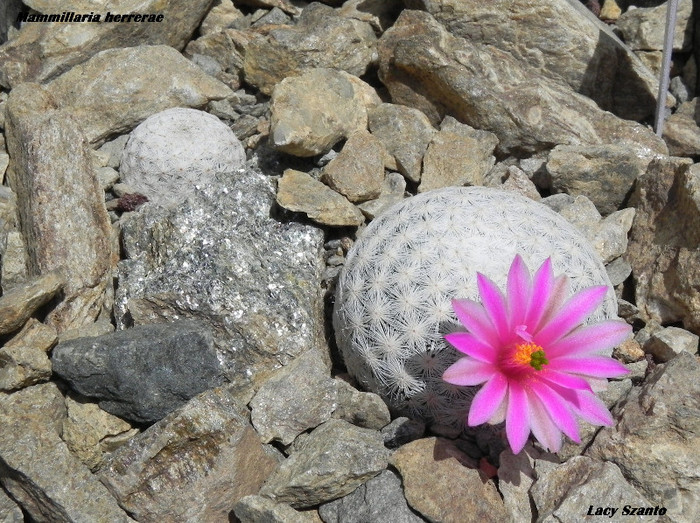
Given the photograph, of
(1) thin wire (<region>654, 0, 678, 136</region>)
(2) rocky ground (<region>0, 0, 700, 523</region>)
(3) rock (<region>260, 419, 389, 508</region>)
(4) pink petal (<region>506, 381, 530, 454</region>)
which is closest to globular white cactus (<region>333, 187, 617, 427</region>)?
(2) rocky ground (<region>0, 0, 700, 523</region>)

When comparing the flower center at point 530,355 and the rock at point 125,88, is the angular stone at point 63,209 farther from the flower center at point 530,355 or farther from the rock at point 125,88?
the flower center at point 530,355

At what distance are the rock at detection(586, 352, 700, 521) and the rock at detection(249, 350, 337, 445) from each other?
139cm

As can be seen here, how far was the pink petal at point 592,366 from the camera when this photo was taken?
3.31 metres

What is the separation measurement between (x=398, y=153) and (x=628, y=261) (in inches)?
67.4

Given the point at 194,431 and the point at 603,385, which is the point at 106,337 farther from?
the point at 603,385

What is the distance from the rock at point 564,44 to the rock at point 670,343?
237cm

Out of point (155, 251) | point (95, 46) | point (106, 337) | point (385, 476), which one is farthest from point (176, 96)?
point (385, 476)

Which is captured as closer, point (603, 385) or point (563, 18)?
point (603, 385)

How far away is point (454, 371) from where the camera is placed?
3.24 meters

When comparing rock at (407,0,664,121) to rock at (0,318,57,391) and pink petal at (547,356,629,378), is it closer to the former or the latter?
pink petal at (547,356,629,378)

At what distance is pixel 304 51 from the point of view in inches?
234

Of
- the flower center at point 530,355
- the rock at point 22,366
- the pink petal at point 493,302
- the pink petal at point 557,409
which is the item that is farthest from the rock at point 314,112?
the pink petal at point 557,409

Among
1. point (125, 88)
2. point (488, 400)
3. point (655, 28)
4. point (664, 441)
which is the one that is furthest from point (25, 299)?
point (655, 28)

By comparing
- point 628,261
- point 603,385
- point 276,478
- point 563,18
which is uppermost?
point 563,18
